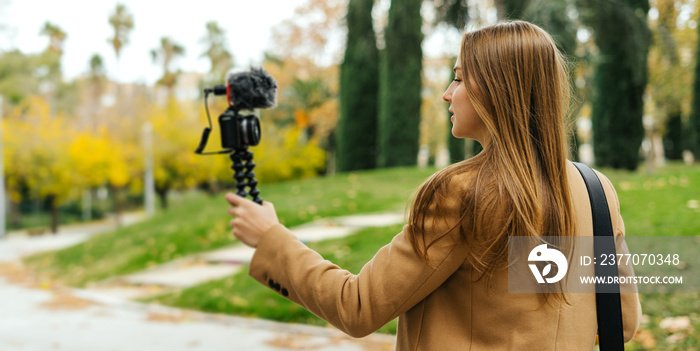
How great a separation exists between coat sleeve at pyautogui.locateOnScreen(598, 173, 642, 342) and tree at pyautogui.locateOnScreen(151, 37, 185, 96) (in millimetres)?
56195

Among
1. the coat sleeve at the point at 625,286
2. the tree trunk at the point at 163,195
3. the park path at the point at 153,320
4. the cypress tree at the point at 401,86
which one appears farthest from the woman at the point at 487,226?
the tree trunk at the point at 163,195

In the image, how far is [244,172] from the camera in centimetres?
186

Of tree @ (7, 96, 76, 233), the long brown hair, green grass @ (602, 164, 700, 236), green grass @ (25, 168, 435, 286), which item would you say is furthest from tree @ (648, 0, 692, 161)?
tree @ (7, 96, 76, 233)

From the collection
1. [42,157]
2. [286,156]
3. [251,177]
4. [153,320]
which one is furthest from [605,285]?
[42,157]

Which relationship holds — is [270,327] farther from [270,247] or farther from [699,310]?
[270,247]

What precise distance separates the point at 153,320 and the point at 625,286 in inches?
245

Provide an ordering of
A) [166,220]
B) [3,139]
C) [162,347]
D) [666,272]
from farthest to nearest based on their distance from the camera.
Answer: [3,139] < [166,220] < [162,347] < [666,272]

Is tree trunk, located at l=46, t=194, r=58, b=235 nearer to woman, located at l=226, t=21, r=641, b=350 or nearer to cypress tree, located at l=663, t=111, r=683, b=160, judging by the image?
cypress tree, located at l=663, t=111, r=683, b=160

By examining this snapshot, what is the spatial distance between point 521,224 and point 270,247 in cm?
68

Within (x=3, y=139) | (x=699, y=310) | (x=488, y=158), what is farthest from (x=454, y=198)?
(x=3, y=139)

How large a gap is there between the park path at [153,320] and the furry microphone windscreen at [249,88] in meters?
3.75

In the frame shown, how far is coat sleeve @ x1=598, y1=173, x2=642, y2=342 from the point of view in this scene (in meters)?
1.59

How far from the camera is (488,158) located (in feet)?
4.55

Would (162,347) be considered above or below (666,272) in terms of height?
below
